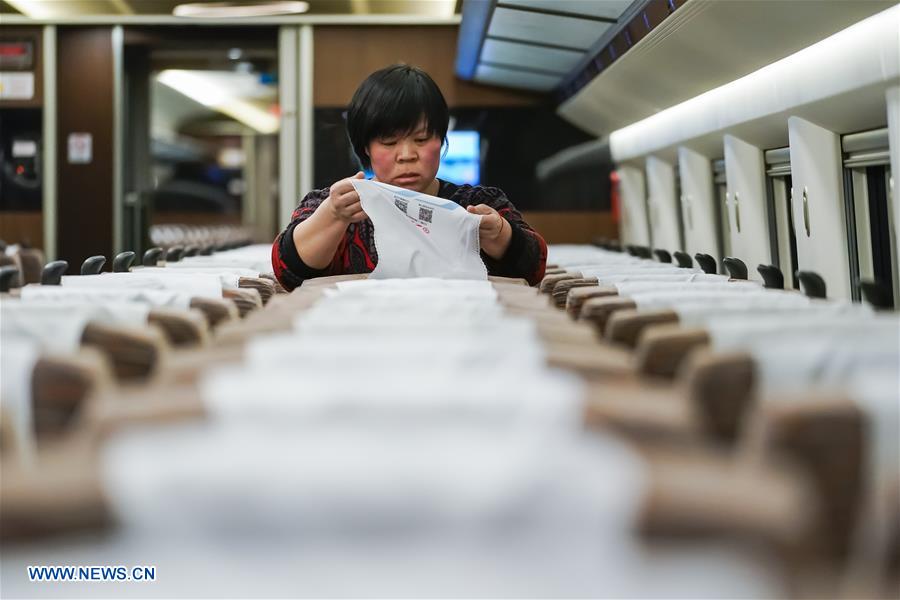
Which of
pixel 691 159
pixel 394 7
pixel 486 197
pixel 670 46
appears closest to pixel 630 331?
pixel 486 197

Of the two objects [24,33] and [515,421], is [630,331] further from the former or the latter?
A: [24,33]

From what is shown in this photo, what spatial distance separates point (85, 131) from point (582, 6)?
566 cm

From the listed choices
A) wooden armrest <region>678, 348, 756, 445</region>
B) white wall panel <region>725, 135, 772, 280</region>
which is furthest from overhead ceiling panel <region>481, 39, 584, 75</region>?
wooden armrest <region>678, 348, 756, 445</region>

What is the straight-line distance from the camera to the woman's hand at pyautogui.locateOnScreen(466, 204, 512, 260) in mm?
2197

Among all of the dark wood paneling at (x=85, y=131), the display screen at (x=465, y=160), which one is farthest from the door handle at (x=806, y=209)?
the dark wood paneling at (x=85, y=131)

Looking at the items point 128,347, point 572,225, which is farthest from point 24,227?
point 128,347

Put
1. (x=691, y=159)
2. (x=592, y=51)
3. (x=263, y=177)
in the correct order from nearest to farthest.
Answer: (x=691, y=159)
(x=592, y=51)
(x=263, y=177)

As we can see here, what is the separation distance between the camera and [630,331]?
1.42 m

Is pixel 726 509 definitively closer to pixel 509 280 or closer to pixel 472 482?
pixel 472 482

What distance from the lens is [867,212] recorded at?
4.21m

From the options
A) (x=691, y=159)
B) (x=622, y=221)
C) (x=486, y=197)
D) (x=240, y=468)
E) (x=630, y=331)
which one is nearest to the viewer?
(x=240, y=468)

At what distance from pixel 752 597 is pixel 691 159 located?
5.85m

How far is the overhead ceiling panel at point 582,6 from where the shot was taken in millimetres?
5391

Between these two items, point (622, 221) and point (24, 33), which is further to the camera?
point (24, 33)
